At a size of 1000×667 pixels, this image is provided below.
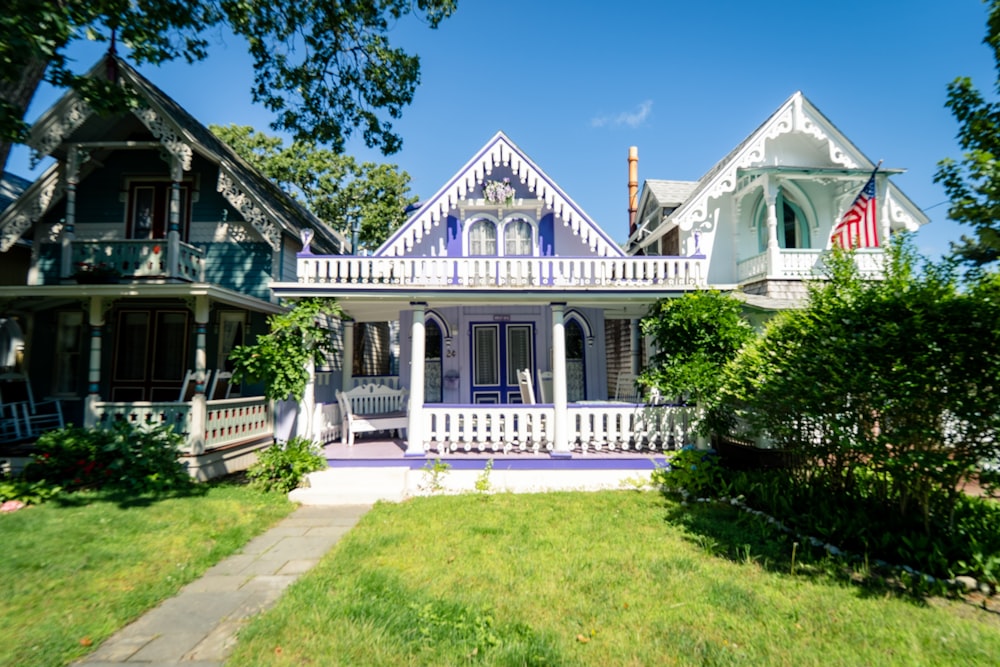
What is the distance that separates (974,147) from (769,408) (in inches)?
286

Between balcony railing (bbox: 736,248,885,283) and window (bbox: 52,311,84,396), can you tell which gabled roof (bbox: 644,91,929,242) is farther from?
window (bbox: 52,311,84,396)

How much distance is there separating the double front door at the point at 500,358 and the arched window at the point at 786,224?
6.36 meters

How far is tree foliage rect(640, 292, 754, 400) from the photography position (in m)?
8.52

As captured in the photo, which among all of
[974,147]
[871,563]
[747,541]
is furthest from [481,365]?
[974,147]

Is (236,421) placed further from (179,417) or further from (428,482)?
(428,482)

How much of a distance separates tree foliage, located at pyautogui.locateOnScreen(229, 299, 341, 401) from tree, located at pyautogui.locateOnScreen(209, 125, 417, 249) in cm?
2041

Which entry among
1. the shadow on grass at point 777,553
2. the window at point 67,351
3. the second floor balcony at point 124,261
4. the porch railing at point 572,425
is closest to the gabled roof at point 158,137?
the second floor balcony at point 124,261

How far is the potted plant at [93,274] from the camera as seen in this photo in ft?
32.3

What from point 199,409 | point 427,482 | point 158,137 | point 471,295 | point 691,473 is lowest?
point 427,482

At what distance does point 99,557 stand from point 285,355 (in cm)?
397

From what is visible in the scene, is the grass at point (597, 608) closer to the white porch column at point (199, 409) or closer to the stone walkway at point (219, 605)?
the stone walkway at point (219, 605)

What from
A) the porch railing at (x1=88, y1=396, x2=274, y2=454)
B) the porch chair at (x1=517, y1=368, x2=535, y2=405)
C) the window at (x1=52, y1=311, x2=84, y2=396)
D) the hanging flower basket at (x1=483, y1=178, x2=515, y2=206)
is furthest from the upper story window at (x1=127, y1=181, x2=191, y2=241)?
the porch chair at (x1=517, y1=368, x2=535, y2=405)

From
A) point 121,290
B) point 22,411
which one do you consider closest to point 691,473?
point 121,290

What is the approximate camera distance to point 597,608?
3998mm
